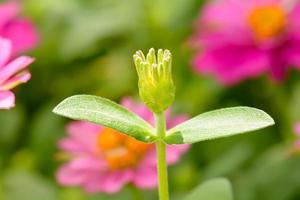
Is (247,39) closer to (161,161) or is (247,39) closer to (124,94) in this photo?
(124,94)

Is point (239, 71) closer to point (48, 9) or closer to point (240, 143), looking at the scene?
point (240, 143)

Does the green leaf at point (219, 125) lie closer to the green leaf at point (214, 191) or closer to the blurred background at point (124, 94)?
the green leaf at point (214, 191)

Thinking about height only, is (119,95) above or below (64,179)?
above

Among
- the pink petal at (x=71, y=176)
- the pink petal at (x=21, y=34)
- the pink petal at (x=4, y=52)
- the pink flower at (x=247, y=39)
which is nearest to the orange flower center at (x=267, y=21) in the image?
the pink flower at (x=247, y=39)

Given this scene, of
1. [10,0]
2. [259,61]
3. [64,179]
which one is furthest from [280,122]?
[10,0]

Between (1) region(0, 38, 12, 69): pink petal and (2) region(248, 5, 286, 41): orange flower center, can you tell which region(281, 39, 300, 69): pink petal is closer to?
(2) region(248, 5, 286, 41): orange flower center

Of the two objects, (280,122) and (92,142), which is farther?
(280,122)

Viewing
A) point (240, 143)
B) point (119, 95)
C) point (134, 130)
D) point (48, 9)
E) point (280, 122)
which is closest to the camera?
point (134, 130)

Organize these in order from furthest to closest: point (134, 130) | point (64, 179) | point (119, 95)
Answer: point (119, 95) < point (64, 179) < point (134, 130)
